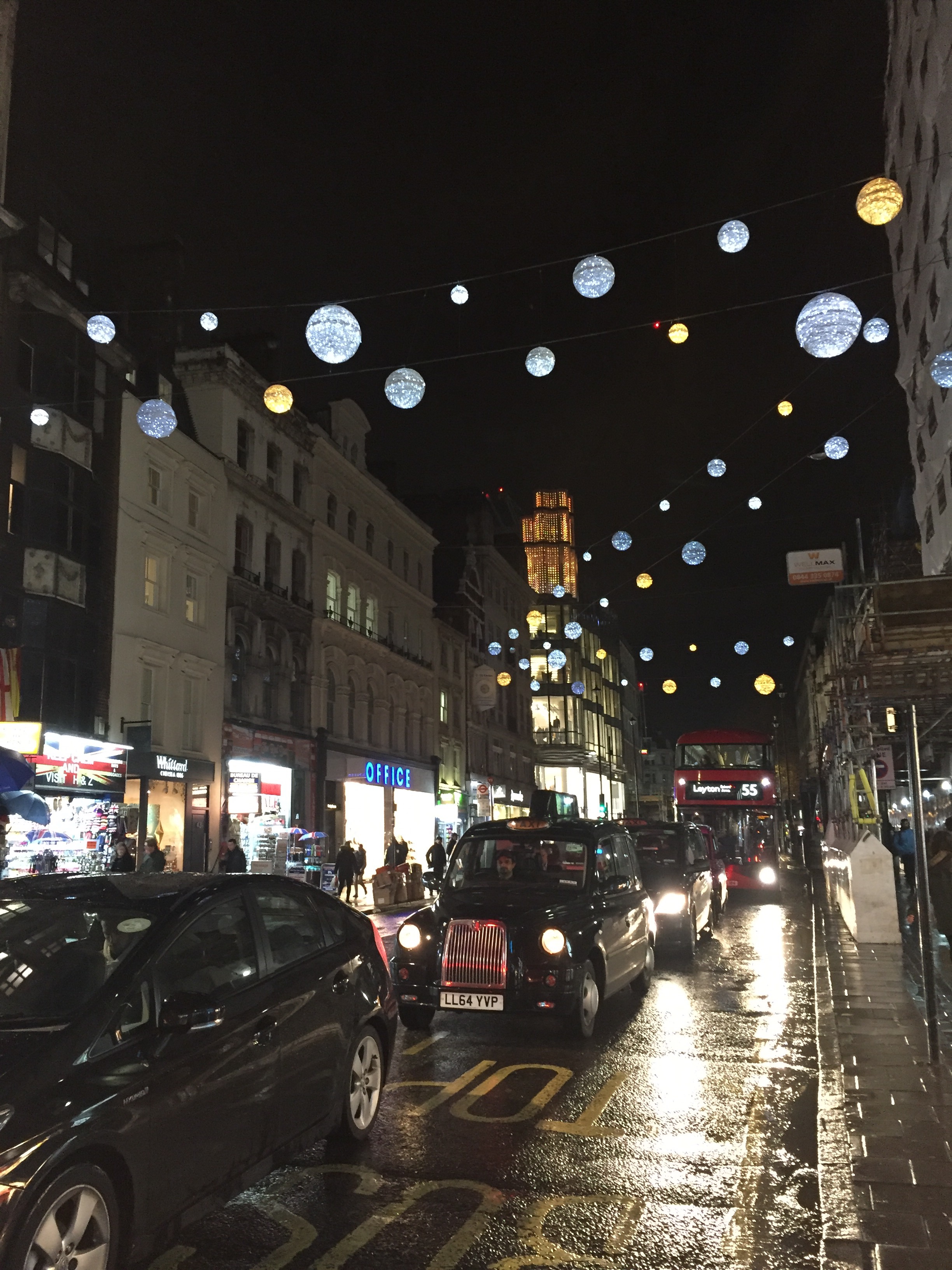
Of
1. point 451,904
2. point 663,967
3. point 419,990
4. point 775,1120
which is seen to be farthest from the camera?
point 663,967

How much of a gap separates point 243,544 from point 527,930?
26.4m

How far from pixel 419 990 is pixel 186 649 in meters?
21.7

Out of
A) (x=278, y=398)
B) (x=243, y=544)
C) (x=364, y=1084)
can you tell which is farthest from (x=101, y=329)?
(x=243, y=544)

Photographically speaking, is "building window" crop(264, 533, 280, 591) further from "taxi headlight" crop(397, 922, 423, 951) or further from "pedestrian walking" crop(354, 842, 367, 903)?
"taxi headlight" crop(397, 922, 423, 951)

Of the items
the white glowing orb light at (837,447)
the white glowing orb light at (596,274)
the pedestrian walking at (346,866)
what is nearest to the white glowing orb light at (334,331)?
the white glowing orb light at (596,274)

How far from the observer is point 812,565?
64.2 feet

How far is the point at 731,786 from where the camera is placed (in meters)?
31.3

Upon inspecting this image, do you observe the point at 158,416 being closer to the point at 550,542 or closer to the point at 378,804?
the point at 378,804

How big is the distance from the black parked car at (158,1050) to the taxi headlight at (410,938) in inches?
122

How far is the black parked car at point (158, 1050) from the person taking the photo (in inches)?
148

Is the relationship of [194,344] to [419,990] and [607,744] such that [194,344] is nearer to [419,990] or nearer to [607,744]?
[419,990]

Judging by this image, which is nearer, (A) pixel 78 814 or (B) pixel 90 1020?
(B) pixel 90 1020

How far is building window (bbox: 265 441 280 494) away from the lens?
116ft

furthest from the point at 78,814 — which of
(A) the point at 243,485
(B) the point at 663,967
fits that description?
(B) the point at 663,967
